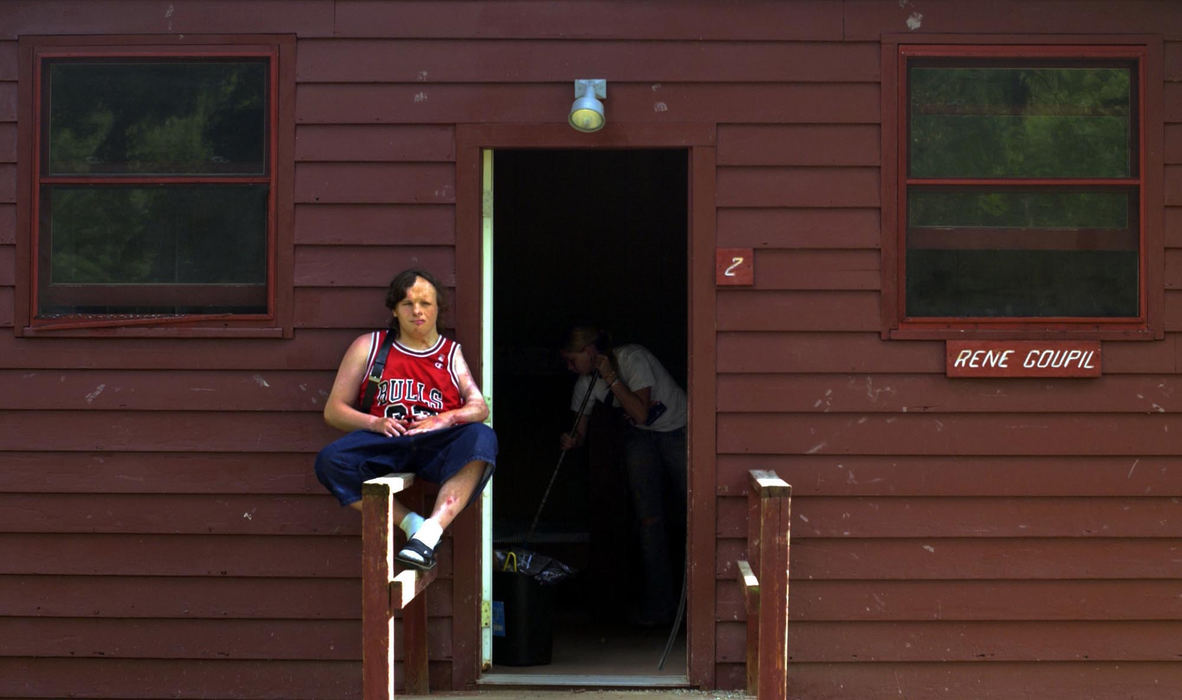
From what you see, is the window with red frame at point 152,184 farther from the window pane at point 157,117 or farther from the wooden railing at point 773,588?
the wooden railing at point 773,588

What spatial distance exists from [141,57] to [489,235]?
145cm

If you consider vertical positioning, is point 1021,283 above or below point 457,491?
above

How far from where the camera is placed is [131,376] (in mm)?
4504

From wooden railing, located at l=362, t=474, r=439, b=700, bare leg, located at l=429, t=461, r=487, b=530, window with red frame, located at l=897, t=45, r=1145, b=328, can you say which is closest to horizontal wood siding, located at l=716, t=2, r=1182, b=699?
window with red frame, located at l=897, t=45, r=1145, b=328

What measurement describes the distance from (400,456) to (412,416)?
0.15 metres

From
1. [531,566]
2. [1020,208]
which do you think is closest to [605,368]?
[531,566]

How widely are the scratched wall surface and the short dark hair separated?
227mm

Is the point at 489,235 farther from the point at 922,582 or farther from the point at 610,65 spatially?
the point at 922,582

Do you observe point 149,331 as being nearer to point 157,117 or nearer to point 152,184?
point 152,184

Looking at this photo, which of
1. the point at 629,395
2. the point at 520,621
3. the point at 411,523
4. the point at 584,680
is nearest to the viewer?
the point at 411,523

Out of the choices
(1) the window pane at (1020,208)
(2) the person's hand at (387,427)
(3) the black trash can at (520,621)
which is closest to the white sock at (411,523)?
(2) the person's hand at (387,427)

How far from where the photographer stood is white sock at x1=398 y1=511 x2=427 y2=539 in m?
3.88

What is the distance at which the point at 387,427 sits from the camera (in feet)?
12.9

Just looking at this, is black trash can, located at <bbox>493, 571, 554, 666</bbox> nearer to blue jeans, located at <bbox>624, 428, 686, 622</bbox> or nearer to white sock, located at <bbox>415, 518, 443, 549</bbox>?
blue jeans, located at <bbox>624, 428, 686, 622</bbox>
